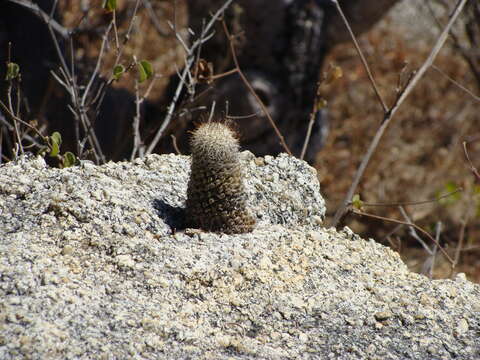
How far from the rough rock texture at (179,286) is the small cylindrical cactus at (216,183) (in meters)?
0.07

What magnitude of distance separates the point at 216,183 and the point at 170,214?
22 centimetres

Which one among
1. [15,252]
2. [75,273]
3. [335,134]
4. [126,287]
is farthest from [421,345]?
[335,134]

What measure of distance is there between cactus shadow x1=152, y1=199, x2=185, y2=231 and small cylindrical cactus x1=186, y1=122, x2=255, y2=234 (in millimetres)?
44

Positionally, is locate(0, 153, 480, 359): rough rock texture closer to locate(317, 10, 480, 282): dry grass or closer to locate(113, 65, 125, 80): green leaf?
locate(113, 65, 125, 80): green leaf

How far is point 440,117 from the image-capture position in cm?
895

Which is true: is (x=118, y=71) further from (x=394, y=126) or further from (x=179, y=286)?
(x=394, y=126)

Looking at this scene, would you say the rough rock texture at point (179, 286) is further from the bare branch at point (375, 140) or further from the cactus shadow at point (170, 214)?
the bare branch at point (375, 140)

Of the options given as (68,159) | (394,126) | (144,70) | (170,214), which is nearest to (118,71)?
(144,70)

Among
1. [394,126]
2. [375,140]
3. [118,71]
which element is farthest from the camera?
[394,126]

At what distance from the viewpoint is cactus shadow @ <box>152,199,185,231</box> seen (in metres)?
2.84

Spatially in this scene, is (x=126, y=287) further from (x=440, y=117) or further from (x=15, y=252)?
(x=440, y=117)

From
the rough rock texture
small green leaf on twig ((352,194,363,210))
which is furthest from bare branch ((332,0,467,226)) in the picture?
the rough rock texture

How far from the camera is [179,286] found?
2.48 meters

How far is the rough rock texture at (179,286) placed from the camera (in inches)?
87.7
